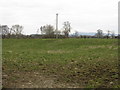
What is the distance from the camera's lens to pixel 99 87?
567 cm

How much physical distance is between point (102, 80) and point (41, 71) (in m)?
2.67

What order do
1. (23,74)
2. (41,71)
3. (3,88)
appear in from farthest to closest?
(41,71), (23,74), (3,88)

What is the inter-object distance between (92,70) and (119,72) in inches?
42.9

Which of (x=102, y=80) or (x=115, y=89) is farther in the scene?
(x=102, y=80)

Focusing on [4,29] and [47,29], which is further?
[47,29]

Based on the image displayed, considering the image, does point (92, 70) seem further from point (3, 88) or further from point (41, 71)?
point (3, 88)

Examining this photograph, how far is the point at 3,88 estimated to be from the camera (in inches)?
230

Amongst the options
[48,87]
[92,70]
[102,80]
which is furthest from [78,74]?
[48,87]

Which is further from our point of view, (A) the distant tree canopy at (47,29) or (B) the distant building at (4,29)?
(A) the distant tree canopy at (47,29)

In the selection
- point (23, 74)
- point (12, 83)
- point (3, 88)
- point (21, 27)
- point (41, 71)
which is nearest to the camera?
point (3, 88)

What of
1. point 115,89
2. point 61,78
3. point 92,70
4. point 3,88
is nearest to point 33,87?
point 3,88

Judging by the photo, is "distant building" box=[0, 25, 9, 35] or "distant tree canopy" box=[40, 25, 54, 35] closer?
"distant building" box=[0, 25, 9, 35]

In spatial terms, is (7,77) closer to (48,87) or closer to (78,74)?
(48,87)

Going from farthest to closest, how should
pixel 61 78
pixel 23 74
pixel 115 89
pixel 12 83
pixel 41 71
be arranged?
1. pixel 41 71
2. pixel 23 74
3. pixel 61 78
4. pixel 12 83
5. pixel 115 89
